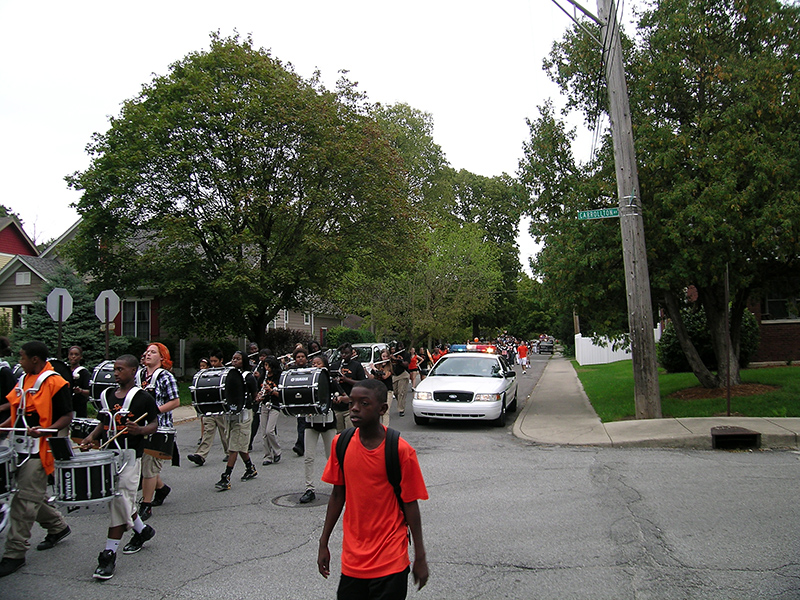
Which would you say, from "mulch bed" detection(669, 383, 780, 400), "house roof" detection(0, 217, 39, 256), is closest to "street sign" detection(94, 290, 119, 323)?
"mulch bed" detection(669, 383, 780, 400)

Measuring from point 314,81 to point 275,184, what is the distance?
4373mm

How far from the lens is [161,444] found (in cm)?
609

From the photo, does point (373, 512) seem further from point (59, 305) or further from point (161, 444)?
point (59, 305)

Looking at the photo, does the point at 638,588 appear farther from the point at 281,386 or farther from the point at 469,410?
the point at 469,410

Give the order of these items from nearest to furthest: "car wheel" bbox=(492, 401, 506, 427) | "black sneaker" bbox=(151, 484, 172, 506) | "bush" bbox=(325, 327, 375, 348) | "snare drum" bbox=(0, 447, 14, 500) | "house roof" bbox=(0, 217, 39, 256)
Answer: "snare drum" bbox=(0, 447, 14, 500) < "black sneaker" bbox=(151, 484, 172, 506) < "car wheel" bbox=(492, 401, 506, 427) < "house roof" bbox=(0, 217, 39, 256) < "bush" bbox=(325, 327, 375, 348)

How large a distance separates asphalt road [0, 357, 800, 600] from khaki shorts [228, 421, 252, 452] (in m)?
0.50

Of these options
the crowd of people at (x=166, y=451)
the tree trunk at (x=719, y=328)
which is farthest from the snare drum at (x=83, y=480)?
the tree trunk at (x=719, y=328)

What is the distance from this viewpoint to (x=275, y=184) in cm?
2083

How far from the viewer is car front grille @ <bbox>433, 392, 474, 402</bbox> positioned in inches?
510

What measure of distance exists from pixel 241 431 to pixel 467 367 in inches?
282

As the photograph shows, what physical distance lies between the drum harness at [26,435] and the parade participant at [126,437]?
1.26 ft

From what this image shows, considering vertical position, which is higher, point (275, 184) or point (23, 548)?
point (275, 184)

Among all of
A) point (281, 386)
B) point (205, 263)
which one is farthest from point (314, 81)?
point (281, 386)

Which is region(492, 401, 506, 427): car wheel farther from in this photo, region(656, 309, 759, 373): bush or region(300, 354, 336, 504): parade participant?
region(656, 309, 759, 373): bush
